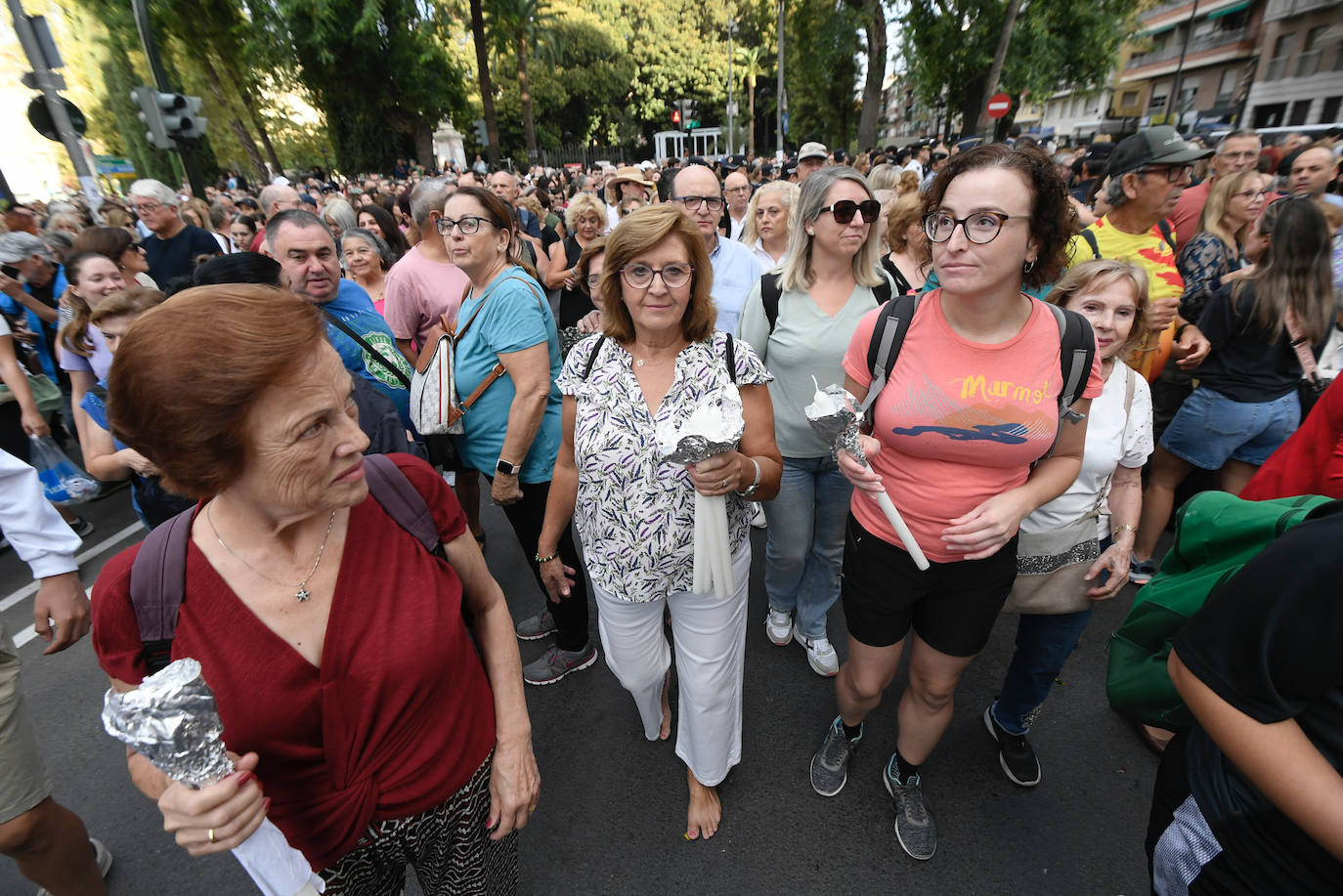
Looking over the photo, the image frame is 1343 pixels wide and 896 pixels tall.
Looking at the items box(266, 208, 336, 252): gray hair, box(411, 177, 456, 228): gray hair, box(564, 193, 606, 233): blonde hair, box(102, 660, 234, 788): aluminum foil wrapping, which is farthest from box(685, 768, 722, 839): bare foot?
box(564, 193, 606, 233): blonde hair

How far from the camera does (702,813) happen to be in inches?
94.7

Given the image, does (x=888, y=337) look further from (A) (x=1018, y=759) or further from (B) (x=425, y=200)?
(B) (x=425, y=200)

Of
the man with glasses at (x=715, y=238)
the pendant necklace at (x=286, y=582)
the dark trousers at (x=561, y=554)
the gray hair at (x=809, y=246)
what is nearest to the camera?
the pendant necklace at (x=286, y=582)

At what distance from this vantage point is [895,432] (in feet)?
6.17

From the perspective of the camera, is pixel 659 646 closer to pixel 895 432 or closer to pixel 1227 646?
pixel 895 432

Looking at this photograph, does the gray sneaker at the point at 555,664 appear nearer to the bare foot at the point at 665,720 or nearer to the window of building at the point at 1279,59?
the bare foot at the point at 665,720

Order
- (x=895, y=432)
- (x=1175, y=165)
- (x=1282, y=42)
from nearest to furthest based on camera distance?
(x=895, y=432) → (x=1175, y=165) → (x=1282, y=42)

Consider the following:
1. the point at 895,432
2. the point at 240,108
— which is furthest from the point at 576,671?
the point at 240,108

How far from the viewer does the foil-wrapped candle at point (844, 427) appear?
1617 mm

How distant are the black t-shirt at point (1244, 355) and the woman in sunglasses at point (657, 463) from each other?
2.75 m

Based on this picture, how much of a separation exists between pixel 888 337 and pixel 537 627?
8.49ft

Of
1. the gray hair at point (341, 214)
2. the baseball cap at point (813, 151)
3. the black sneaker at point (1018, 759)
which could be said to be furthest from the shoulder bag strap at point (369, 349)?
the baseball cap at point (813, 151)

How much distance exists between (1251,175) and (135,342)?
564 cm

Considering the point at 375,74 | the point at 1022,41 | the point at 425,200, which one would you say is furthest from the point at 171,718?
the point at 375,74
